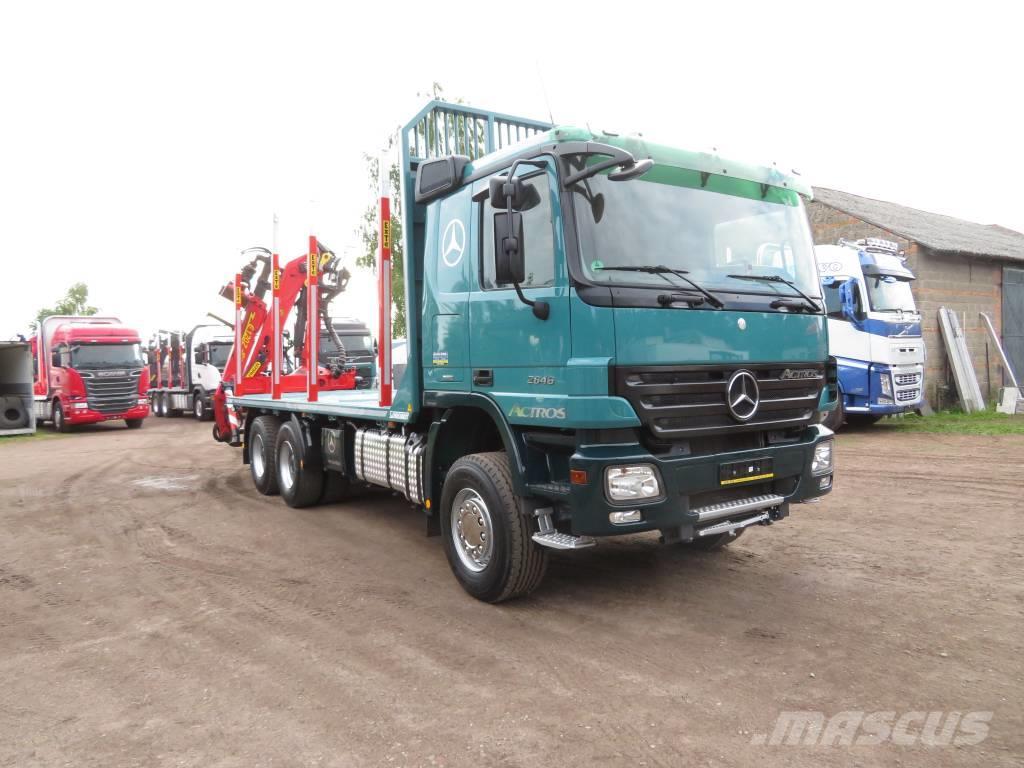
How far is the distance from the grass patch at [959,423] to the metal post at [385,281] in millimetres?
11716

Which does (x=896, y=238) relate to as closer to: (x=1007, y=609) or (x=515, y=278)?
(x=1007, y=609)

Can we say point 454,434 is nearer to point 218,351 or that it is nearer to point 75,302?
point 218,351

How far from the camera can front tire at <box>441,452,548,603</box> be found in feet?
14.5

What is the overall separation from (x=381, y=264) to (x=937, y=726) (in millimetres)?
4603

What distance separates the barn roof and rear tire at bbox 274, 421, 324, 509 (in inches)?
552

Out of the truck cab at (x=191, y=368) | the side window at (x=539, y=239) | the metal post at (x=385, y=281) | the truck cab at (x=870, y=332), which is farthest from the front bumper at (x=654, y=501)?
the truck cab at (x=191, y=368)

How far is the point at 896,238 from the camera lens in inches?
641

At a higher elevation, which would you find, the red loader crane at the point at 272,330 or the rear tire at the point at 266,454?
the red loader crane at the point at 272,330

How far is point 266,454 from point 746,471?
619 centimetres

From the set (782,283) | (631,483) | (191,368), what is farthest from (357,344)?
(631,483)

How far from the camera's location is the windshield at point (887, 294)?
1295 cm

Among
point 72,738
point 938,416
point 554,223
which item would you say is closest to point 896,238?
point 938,416

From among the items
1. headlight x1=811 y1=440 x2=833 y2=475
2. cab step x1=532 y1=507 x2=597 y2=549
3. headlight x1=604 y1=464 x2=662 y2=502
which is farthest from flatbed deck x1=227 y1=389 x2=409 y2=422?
headlight x1=811 y1=440 x2=833 y2=475

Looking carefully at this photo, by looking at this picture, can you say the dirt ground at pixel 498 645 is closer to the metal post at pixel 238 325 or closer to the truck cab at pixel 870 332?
the metal post at pixel 238 325
